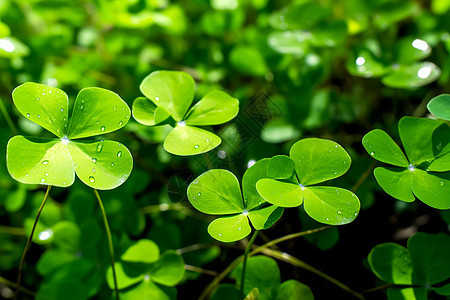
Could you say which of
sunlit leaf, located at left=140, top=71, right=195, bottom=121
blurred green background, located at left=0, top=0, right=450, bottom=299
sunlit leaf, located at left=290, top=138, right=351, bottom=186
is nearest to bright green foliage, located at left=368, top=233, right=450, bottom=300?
blurred green background, located at left=0, top=0, right=450, bottom=299

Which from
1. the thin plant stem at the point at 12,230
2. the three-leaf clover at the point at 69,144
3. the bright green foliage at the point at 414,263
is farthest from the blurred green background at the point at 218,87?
the three-leaf clover at the point at 69,144

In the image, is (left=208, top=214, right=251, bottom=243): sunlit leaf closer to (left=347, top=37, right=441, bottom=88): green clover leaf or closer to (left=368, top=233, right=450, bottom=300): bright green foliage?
(left=368, top=233, right=450, bottom=300): bright green foliage

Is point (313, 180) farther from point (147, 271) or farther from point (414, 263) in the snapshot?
point (147, 271)

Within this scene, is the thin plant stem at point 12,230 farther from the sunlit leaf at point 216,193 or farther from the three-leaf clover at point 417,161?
the three-leaf clover at point 417,161

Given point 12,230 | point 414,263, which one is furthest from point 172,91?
point 12,230

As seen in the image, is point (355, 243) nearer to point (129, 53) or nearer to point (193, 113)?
point (193, 113)

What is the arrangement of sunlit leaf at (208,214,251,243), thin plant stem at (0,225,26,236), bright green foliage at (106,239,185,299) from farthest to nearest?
thin plant stem at (0,225,26,236)
bright green foliage at (106,239,185,299)
sunlit leaf at (208,214,251,243)
